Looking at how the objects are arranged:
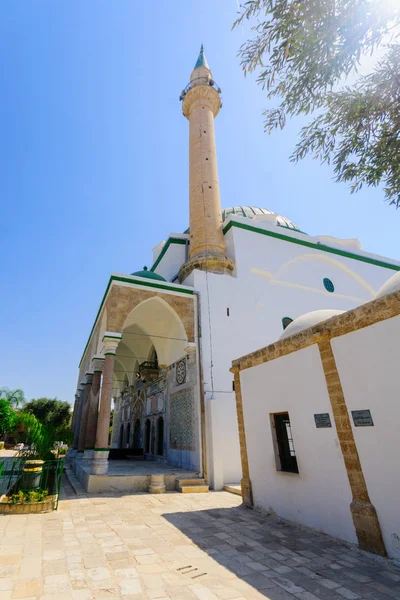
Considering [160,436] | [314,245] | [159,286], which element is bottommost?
[160,436]

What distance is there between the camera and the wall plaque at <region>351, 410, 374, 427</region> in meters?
3.55

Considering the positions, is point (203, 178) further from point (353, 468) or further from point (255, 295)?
point (353, 468)

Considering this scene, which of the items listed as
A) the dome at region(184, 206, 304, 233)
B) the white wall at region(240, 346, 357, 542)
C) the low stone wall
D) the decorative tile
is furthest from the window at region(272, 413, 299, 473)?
the dome at region(184, 206, 304, 233)

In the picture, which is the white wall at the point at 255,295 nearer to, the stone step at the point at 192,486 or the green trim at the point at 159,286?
the stone step at the point at 192,486

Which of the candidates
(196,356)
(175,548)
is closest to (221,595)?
(175,548)

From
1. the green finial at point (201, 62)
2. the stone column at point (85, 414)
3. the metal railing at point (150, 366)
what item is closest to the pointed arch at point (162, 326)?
the metal railing at point (150, 366)

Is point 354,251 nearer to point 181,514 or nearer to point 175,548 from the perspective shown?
point 181,514

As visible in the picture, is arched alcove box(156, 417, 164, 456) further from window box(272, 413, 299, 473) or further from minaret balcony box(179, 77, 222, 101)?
minaret balcony box(179, 77, 222, 101)

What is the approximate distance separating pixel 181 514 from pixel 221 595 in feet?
9.85

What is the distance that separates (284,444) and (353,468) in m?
1.49

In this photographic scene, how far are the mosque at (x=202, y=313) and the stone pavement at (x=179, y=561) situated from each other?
2.11 meters

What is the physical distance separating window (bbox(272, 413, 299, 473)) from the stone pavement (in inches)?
29.8

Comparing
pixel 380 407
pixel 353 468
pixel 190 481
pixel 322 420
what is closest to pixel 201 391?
pixel 190 481

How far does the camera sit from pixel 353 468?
363cm
